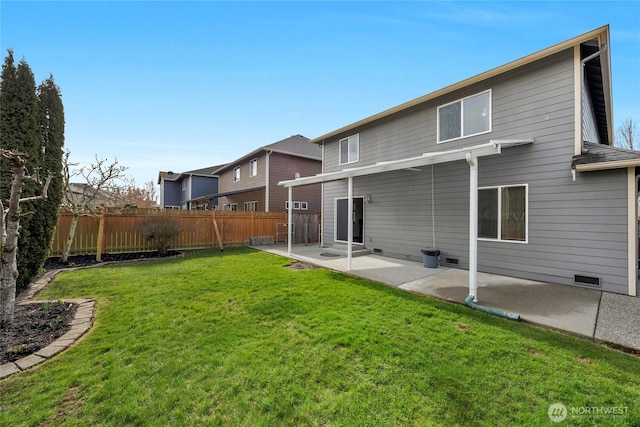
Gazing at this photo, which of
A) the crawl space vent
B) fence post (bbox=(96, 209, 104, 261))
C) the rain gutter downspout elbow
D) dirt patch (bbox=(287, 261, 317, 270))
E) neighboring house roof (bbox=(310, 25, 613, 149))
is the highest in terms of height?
neighboring house roof (bbox=(310, 25, 613, 149))

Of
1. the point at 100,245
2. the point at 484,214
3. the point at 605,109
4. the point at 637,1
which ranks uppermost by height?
the point at 637,1

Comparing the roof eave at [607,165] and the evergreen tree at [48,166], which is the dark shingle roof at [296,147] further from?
the roof eave at [607,165]

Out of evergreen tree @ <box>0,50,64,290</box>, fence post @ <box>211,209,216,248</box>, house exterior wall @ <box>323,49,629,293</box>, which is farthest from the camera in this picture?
fence post @ <box>211,209,216,248</box>

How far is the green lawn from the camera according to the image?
2131 millimetres

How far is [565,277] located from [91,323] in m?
8.69

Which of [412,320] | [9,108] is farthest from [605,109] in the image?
[9,108]

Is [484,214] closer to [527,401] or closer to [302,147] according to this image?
[527,401]

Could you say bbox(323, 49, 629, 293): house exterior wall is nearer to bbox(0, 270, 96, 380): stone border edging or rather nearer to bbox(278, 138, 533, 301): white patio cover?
bbox(278, 138, 533, 301): white patio cover

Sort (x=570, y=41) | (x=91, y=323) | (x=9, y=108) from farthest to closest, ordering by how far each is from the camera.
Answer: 1. (x=570, y=41)
2. (x=9, y=108)
3. (x=91, y=323)

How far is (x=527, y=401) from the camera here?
2270mm

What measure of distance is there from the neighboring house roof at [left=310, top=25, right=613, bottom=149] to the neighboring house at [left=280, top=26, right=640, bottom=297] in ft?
0.08

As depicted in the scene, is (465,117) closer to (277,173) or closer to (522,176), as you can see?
(522,176)

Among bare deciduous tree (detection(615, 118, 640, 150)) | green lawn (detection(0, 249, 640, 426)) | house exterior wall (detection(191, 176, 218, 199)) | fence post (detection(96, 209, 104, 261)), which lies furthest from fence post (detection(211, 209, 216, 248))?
bare deciduous tree (detection(615, 118, 640, 150))

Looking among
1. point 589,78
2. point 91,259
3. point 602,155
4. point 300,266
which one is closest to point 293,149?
point 300,266
